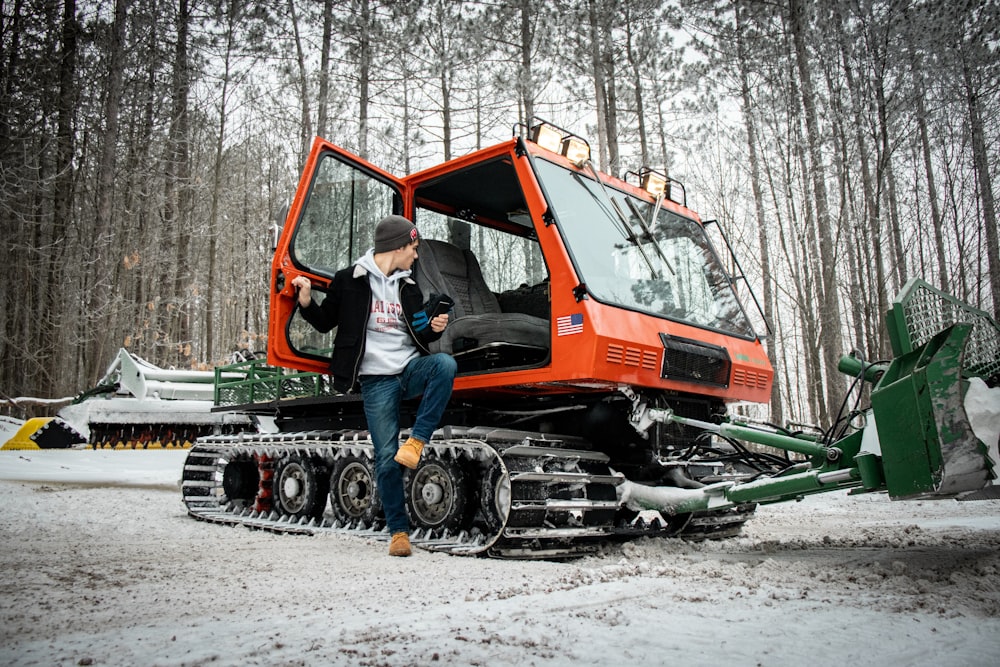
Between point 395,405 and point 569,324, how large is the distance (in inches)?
44.9

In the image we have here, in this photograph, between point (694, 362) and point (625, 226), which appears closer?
point (694, 362)

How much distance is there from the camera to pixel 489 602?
275 cm


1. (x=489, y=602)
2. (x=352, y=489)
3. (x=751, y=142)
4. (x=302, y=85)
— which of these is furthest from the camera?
(x=302, y=85)

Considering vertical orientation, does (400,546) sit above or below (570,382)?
below

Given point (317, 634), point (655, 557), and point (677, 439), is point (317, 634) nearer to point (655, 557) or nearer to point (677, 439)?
point (655, 557)

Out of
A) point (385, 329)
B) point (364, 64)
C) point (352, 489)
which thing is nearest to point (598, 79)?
point (364, 64)

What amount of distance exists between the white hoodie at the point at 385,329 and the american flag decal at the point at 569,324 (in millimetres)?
899

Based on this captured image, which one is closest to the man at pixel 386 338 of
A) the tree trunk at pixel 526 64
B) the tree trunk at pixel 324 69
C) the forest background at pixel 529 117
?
the forest background at pixel 529 117

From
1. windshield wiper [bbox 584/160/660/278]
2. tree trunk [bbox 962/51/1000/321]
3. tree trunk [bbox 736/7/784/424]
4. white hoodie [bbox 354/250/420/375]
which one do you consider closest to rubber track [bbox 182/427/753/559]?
white hoodie [bbox 354/250/420/375]

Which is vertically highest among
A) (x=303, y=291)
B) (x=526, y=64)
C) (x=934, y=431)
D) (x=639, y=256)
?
(x=526, y=64)

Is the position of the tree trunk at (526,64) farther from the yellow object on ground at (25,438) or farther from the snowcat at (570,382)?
the yellow object on ground at (25,438)

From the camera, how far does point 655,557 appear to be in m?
4.12

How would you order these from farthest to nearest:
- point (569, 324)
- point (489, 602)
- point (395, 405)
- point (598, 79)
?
point (598, 79)
point (395, 405)
point (569, 324)
point (489, 602)

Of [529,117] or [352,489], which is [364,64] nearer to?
[529,117]
